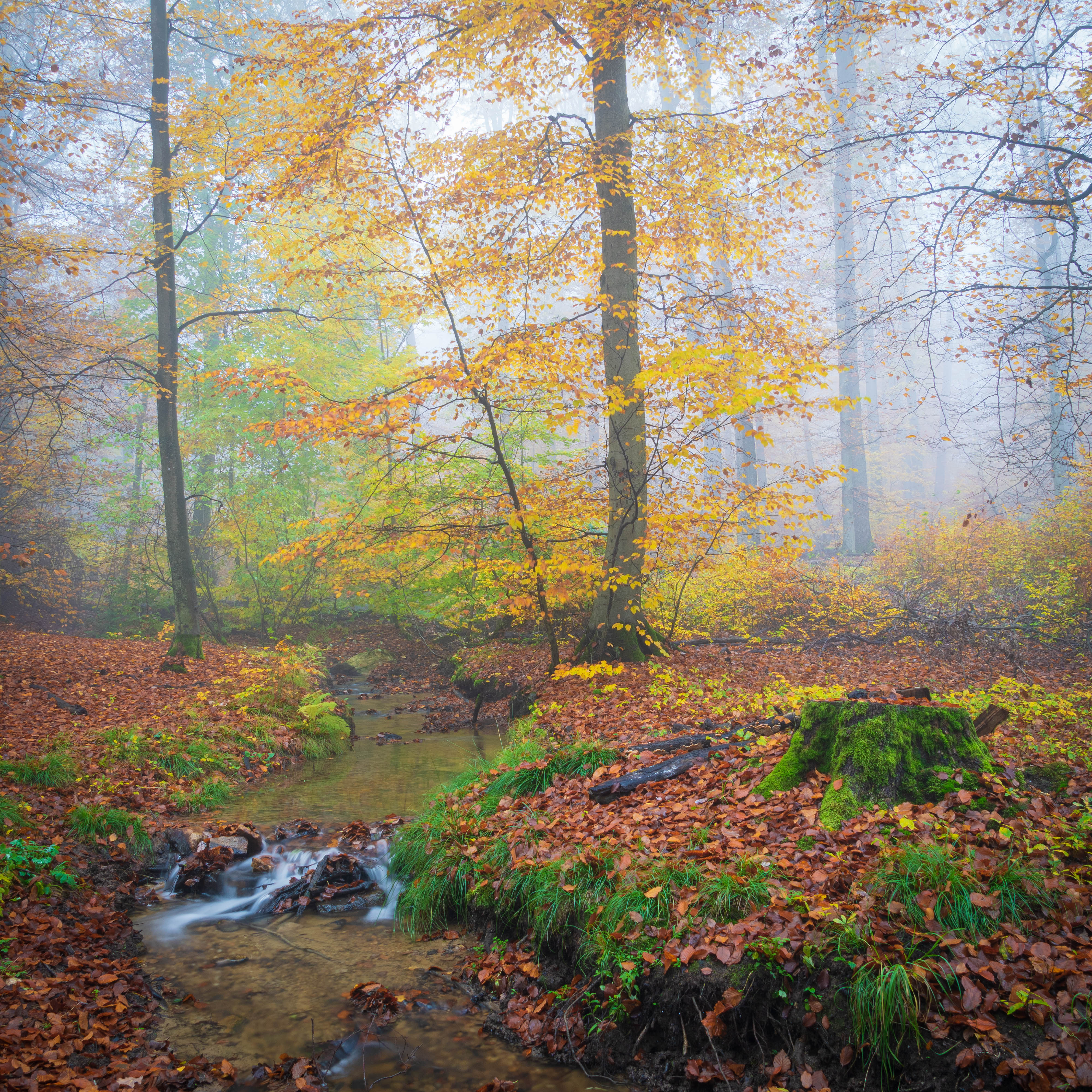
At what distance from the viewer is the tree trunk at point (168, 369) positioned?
11.2 metres

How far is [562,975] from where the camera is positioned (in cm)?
404

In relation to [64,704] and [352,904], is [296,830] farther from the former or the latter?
[64,704]

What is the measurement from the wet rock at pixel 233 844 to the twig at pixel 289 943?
3.38ft

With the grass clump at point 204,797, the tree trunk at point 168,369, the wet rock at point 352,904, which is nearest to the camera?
the wet rock at point 352,904

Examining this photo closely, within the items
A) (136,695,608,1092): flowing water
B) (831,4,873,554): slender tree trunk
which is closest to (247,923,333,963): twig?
(136,695,608,1092): flowing water

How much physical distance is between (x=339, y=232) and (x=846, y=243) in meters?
15.0

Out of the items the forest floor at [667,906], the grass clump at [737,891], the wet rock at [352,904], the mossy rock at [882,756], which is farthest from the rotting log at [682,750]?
the wet rock at [352,904]

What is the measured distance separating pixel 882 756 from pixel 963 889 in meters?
1.16

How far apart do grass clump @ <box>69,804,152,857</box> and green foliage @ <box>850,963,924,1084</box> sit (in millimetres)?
5633

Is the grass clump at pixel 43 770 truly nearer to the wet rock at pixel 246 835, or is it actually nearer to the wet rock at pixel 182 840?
the wet rock at pixel 182 840

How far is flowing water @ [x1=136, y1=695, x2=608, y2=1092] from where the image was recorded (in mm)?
3537

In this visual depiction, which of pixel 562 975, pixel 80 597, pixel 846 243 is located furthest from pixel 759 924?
pixel 846 243

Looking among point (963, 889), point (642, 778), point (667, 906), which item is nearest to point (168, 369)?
point (642, 778)

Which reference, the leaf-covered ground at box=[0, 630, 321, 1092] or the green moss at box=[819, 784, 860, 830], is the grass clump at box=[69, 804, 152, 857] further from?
the green moss at box=[819, 784, 860, 830]
